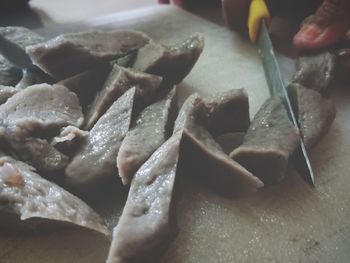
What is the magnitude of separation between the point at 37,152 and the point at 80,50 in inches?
29.6

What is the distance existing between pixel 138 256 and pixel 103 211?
43 cm

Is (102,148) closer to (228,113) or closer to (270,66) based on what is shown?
(228,113)

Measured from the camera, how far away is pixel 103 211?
2.19 metres

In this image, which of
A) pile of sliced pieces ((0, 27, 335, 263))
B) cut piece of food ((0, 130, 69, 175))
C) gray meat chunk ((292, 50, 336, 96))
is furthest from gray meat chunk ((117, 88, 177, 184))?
gray meat chunk ((292, 50, 336, 96))

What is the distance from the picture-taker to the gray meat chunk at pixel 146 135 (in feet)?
7.01

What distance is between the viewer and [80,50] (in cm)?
270

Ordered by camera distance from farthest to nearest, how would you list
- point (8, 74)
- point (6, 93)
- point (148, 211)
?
point (8, 74), point (6, 93), point (148, 211)

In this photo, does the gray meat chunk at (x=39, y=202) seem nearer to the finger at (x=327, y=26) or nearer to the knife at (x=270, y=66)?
the knife at (x=270, y=66)

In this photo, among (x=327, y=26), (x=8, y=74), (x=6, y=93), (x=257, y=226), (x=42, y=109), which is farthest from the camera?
(x=327, y=26)

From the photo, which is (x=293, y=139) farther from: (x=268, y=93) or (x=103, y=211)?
(x=103, y=211)

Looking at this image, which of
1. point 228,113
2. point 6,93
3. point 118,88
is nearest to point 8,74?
point 6,93

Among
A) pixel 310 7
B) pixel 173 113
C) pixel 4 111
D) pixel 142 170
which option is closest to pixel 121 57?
pixel 173 113

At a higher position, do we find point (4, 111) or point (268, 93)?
point (4, 111)

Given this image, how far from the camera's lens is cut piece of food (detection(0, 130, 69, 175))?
2.22 m
